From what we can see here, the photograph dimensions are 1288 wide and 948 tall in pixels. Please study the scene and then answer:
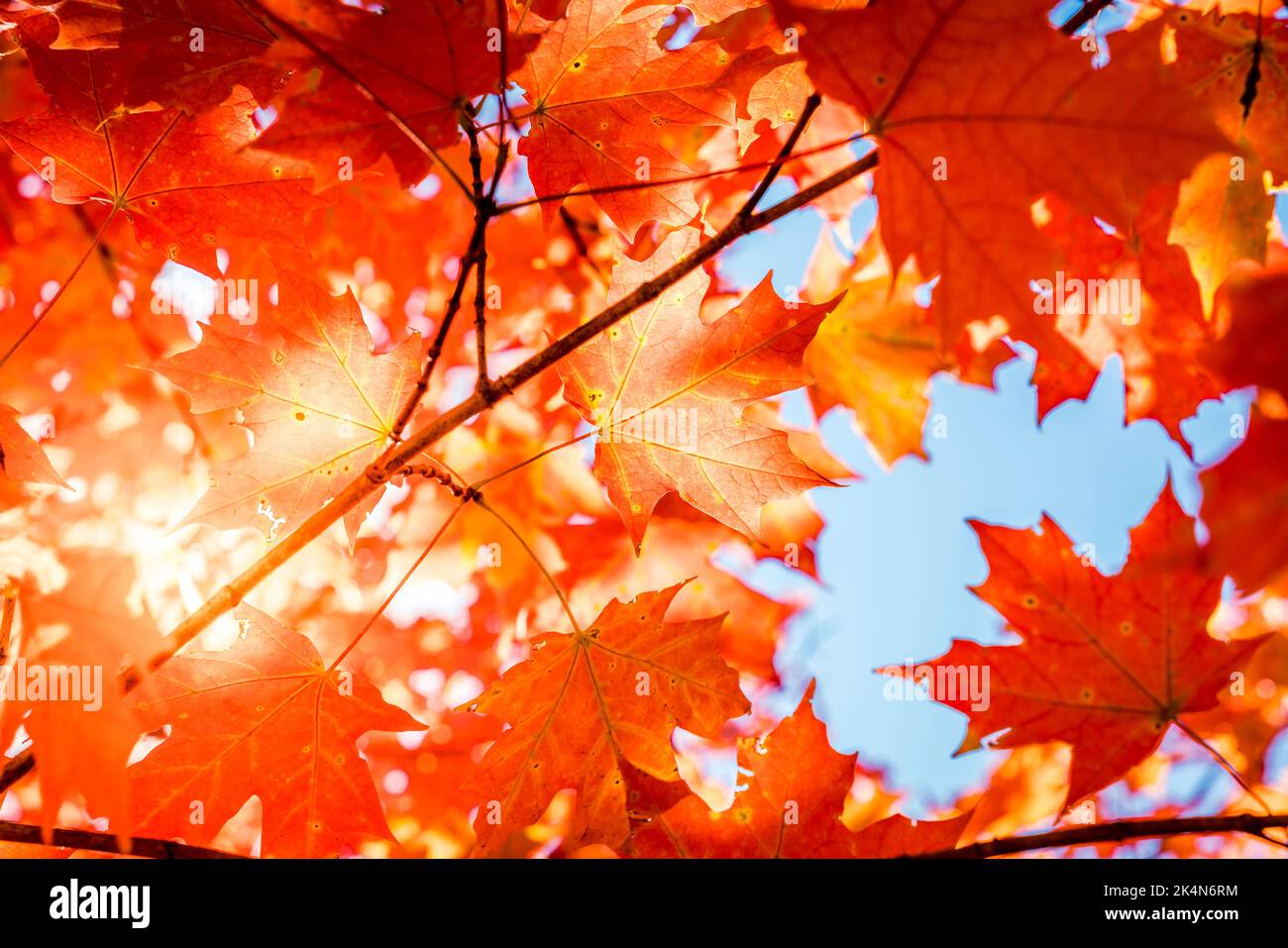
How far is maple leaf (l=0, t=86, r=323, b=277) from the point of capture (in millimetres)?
1462

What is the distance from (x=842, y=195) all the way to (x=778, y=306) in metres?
0.99

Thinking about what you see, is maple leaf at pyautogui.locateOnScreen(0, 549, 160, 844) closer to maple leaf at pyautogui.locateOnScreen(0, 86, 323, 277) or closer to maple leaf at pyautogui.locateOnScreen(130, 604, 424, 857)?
maple leaf at pyautogui.locateOnScreen(130, 604, 424, 857)

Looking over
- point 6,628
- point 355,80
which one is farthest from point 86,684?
point 355,80

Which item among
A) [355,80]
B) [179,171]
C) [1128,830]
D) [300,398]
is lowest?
[1128,830]

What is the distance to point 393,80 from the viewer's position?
118cm

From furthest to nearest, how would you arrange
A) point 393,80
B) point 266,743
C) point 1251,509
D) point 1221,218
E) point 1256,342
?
point 1221,218, point 266,743, point 393,80, point 1256,342, point 1251,509

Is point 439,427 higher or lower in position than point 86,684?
higher

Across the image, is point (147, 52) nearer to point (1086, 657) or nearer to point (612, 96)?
point (612, 96)

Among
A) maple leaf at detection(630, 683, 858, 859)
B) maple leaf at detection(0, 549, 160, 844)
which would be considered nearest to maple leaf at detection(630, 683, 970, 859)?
maple leaf at detection(630, 683, 858, 859)

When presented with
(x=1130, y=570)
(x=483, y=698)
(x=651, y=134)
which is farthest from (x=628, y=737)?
(x=651, y=134)

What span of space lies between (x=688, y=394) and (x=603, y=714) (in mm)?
645

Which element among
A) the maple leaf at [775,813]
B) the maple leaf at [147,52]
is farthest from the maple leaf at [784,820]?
the maple leaf at [147,52]

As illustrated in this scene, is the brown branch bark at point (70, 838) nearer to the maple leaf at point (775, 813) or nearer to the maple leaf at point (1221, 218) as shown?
the maple leaf at point (775, 813)

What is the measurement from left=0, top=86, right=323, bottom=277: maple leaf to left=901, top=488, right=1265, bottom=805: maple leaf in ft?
4.81
